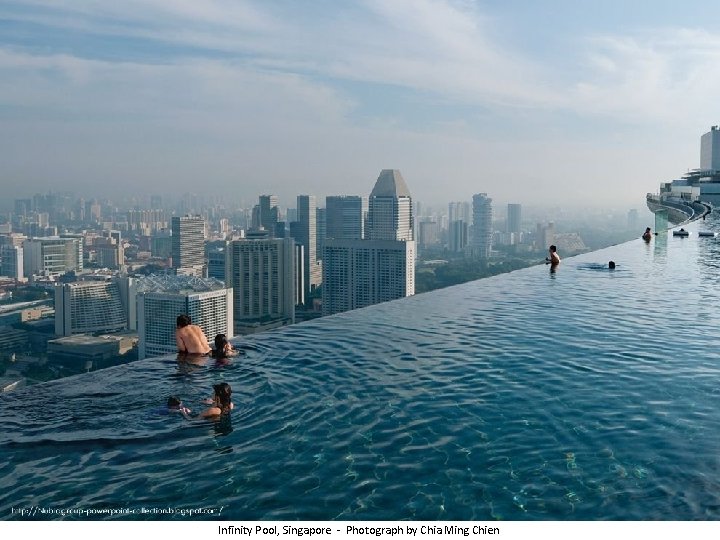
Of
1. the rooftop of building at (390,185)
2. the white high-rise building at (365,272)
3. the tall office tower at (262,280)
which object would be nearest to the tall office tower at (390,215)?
the rooftop of building at (390,185)

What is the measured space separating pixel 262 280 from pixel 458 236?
9102 centimetres

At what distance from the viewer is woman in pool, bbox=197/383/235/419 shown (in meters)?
8.65

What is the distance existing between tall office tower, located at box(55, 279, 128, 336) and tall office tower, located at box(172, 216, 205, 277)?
49.6m

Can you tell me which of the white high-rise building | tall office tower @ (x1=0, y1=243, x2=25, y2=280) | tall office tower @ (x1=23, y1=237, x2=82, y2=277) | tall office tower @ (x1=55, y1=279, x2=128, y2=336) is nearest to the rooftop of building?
the white high-rise building

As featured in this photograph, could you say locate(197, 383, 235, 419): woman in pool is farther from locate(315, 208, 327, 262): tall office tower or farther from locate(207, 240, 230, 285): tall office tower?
locate(315, 208, 327, 262): tall office tower

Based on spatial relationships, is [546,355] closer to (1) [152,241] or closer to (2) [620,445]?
(2) [620,445]

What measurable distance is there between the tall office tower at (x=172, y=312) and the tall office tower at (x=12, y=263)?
59802 mm

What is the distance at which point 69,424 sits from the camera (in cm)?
859

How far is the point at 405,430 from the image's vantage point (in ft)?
26.3

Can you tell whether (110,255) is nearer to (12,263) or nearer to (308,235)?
(12,263)

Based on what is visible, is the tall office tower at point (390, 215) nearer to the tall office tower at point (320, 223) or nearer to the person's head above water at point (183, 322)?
the tall office tower at point (320, 223)

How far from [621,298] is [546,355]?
6.94m
